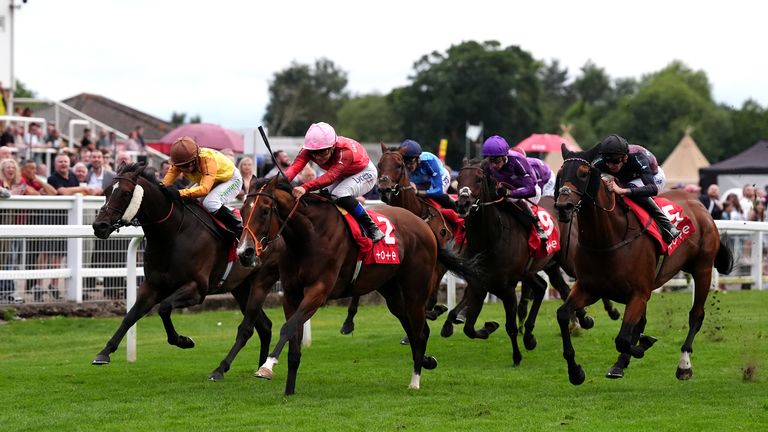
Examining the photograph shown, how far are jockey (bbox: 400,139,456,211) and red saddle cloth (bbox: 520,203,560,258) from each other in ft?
2.91

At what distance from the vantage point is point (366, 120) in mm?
107125

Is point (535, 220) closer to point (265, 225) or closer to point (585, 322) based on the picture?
point (585, 322)

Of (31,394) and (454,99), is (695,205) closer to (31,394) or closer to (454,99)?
(31,394)

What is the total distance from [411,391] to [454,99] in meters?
63.5

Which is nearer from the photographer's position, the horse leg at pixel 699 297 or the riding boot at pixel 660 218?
the riding boot at pixel 660 218

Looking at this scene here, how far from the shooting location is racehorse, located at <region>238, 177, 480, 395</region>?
8.30 metres

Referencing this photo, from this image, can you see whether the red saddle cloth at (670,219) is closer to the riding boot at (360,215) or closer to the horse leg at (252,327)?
the riding boot at (360,215)

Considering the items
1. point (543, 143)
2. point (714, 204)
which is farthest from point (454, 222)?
point (543, 143)

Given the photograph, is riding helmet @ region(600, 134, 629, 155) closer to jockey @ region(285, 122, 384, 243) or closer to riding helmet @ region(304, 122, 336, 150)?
jockey @ region(285, 122, 384, 243)

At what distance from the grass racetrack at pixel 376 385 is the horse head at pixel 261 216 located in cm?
105

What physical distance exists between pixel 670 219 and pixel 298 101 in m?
89.9

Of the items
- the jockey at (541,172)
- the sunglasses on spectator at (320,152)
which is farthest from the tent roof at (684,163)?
the sunglasses on spectator at (320,152)

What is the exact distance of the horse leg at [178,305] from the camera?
372 inches

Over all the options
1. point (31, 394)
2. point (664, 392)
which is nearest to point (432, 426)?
point (664, 392)
